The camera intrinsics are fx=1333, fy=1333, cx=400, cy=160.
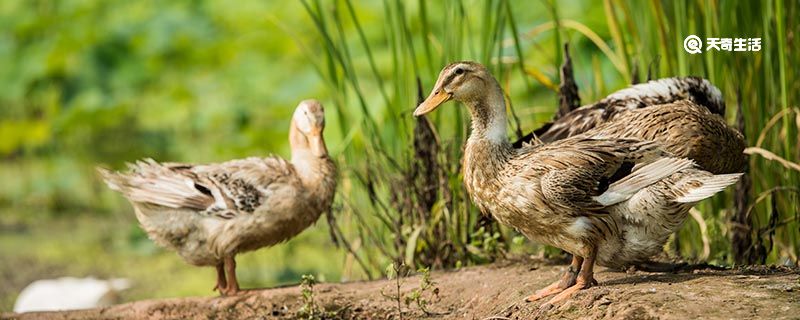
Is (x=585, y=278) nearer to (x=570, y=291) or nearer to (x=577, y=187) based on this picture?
(x=570, y=291)

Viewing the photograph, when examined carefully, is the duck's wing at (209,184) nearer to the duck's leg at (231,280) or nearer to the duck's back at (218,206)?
the duck's back at (218,206)

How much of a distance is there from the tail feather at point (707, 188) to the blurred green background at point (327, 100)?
1.12 meters

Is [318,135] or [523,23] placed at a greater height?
[523,23]

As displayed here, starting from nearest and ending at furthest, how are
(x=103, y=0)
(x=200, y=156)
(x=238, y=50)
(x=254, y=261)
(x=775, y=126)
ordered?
(x=775, y=126), (x=254, y=261), (x=200, y=156), (x=238, y=50), (x=103, y=0)

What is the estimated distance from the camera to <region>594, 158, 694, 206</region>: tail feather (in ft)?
16.4

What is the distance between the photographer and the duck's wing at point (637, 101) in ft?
19.6

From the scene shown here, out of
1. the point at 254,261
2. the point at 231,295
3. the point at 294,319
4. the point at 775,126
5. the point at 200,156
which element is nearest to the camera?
the point at 294,319

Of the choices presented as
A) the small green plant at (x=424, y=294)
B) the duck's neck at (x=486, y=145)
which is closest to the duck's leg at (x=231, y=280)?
the small green plant at (x=424, y=294)

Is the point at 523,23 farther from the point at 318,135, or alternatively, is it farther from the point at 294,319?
the point at 294,319

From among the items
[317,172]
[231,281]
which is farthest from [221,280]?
[317,172]

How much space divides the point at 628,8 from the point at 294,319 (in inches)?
98.4

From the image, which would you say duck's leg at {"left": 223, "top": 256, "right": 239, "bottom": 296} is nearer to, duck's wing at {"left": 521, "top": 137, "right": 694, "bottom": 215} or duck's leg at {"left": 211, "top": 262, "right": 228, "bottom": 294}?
duck's leg at {"left": 211, "top": 262, "right": 228, "bottom": 294}

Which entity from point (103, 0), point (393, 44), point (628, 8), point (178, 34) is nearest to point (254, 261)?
point (393, 44)

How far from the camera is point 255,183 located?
6.18 meters
